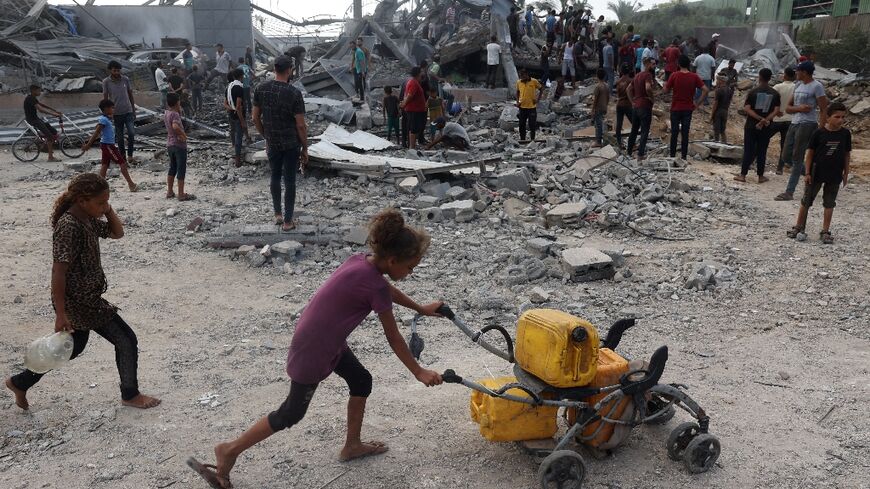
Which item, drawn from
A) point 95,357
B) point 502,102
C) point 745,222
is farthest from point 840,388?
point 502,102

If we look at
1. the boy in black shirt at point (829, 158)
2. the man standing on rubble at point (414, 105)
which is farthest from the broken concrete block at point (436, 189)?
the boy in black shirt at point (829, 158)

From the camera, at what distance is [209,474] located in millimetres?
3186

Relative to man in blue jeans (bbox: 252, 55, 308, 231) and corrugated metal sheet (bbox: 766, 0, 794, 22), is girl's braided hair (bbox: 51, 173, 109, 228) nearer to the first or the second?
man in blue jeans (bbox: 252, 55, 308, 231)

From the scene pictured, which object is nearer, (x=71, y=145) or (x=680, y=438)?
(x=680, y=438)

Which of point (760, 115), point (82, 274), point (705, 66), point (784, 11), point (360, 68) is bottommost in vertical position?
point (82, 274)

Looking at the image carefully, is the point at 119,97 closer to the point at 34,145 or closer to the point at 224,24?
the point at 34,145

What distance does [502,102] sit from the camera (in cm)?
1925

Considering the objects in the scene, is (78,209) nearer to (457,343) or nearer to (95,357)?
(95,357)

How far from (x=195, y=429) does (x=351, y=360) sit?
1230mm

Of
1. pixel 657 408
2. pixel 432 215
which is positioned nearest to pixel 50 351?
pixel 657 408

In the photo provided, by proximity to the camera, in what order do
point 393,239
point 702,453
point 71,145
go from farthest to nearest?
1. point 71,145
2. point 702,453
3. point 393,239

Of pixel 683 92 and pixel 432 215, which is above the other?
pixel 683 92

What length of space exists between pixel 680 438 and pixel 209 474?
245 centimetres

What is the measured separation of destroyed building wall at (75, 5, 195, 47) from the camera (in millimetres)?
25062
